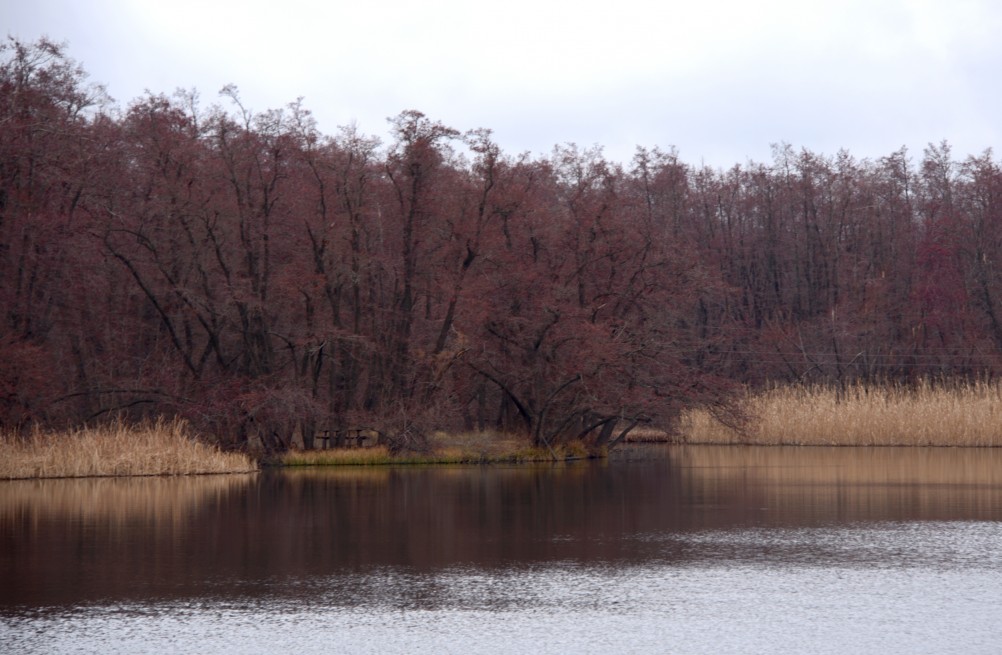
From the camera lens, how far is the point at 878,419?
1836 inches

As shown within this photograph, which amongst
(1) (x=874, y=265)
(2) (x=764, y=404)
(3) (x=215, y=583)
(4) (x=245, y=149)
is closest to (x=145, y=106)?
(4) (x=245, y=149)

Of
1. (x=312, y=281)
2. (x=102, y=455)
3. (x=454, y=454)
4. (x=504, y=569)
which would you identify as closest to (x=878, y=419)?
(x=454, y=454)

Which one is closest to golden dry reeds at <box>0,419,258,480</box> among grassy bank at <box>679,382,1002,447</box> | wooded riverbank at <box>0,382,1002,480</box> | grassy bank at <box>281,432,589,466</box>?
wooded riverbank at <box>0,382,1002,480</box>

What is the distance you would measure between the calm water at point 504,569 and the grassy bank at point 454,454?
9.60 metres

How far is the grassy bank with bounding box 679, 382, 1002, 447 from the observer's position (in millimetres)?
45500

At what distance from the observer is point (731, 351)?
6406cm

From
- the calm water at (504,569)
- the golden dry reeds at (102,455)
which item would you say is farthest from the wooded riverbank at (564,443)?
the calm water at (504,569)

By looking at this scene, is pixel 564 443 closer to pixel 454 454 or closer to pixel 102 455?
pixel 454 454

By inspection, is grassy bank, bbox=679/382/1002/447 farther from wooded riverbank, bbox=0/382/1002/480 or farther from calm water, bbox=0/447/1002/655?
calm water, bbox=0/447/1002/655

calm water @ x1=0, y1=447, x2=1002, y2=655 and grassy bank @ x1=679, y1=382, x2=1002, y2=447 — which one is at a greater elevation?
grassy bank @ x1=679, y1=382, x2=1002, y2=447

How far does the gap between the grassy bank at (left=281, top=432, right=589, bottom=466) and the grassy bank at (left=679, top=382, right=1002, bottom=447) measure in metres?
8.12

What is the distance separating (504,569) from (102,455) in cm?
2019

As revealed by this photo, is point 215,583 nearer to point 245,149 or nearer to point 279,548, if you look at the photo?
point 279,548

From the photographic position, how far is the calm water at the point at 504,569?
11.8 meters
